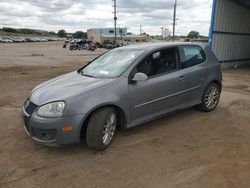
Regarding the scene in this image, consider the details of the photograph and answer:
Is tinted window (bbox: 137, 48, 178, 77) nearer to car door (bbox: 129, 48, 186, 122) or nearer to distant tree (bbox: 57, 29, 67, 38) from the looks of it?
car door (bbox: 129, 48, 186, 122)

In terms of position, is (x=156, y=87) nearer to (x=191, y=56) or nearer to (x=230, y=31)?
(x=191, y=56)

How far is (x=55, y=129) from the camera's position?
342 centimetres

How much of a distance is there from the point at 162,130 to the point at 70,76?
1.92 meters

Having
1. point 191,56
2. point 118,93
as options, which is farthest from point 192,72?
point 118,93

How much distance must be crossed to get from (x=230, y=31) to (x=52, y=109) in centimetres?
1413

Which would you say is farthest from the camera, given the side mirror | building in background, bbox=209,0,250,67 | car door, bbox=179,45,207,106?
building in background, bbox=209,0,250,67

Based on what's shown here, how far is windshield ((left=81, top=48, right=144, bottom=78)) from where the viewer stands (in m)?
4.24

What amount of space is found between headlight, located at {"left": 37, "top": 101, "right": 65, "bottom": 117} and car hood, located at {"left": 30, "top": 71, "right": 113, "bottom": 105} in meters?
0.08

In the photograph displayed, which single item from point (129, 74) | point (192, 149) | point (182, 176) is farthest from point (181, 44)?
point (182, 176)

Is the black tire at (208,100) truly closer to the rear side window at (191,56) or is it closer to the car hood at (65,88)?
the rear side window at (191,56)

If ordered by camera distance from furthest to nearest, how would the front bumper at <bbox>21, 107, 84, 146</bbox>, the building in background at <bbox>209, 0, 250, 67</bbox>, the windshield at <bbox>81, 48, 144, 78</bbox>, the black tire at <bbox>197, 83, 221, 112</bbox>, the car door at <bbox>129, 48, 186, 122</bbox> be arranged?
the building in background at <bbox>209, 0, 250, 67</bbox>
the black tire at <bbox>197, 83, 221, 112</bbox>
the windshield at <bbox>81, 48, 144, 78</bbox>
the car door at <bbox>129, 48, 186, 122</bbox>
the front bumper at <bbox>21, 107, 84, 146</bbox>

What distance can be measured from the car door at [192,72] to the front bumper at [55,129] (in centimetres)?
234

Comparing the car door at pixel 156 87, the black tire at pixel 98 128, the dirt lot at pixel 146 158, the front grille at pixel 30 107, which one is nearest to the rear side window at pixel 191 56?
the car door at pixel 156 87

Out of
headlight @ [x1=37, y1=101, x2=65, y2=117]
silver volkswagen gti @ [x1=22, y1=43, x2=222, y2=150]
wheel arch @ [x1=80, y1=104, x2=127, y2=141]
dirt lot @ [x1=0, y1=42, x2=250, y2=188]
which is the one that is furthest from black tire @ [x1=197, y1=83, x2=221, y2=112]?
headlight @ [x1=37, y1=101, x2=65, y2=117]
